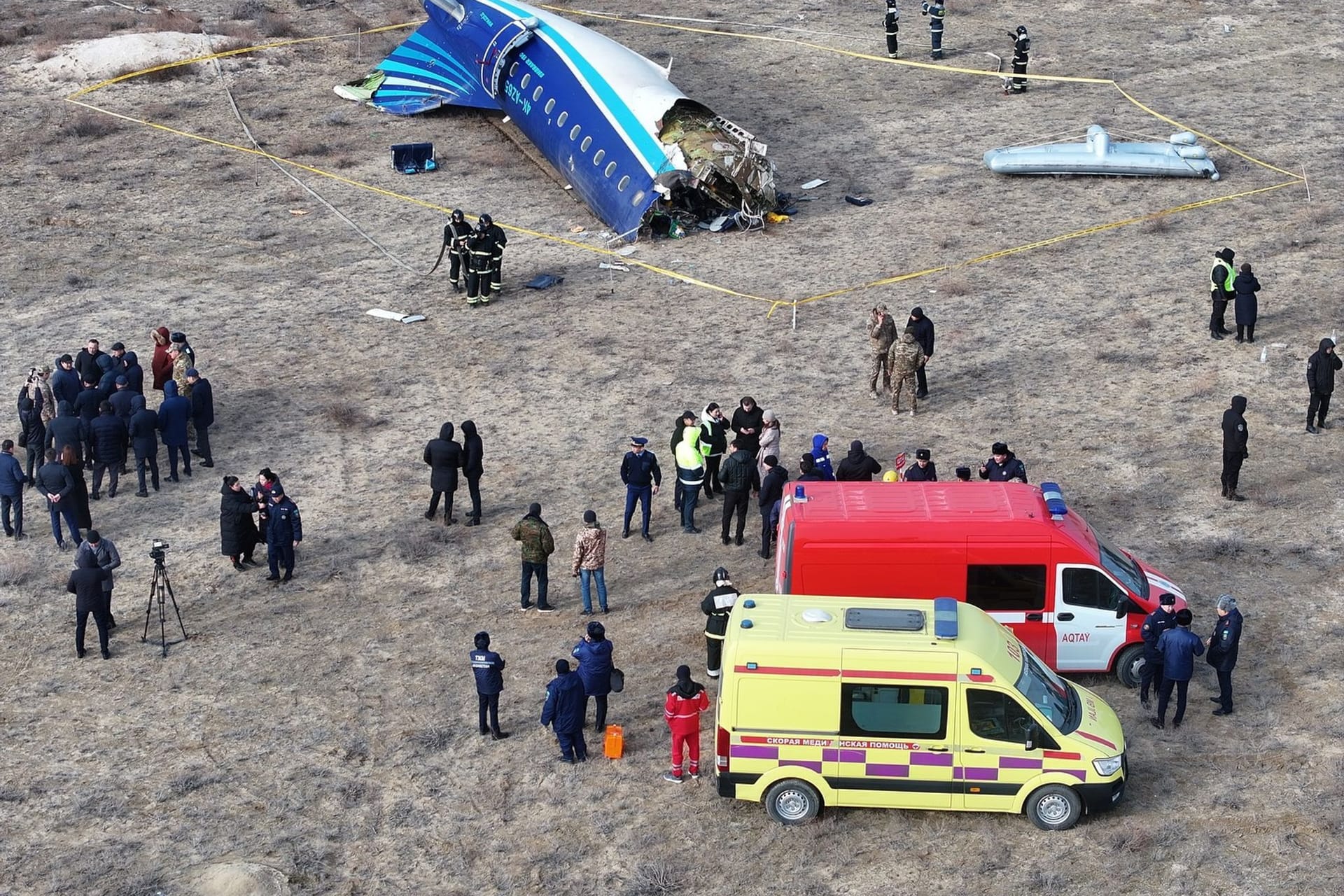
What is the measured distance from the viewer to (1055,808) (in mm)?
16000

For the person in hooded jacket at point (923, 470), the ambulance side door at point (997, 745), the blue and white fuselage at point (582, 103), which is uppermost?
the blue and white fuselage at point (582, 103)

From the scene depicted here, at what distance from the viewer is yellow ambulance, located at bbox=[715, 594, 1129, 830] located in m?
15.6

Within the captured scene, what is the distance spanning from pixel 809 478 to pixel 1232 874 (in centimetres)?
793

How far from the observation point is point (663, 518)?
22.9m

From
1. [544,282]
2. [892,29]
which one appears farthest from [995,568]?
[892,29]

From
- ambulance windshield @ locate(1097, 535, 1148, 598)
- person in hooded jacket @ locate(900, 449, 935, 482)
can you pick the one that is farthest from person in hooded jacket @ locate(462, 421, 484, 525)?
ambulance windshield @ locate(1097, 535, 1148, 598)

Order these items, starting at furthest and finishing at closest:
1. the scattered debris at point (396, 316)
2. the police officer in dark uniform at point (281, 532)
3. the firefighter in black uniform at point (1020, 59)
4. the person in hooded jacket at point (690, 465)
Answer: the firefighter in black uniform at point (1020, 59) < the scattered debris at point (396, 316) < the person in hooded jacket at point (690, 465) < the police officer in dark uniform at point (281, 532)

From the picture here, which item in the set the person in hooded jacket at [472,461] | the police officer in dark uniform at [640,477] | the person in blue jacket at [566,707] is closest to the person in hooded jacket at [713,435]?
the police officer in dark uniform at [640,477]

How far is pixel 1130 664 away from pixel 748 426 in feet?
21.1

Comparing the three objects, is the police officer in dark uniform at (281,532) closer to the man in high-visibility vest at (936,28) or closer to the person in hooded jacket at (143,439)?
the person in hooded jacket at (143,439)

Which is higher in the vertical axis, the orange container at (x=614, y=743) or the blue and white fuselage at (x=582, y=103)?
the blue and white fuselage at (x=582, y=103)

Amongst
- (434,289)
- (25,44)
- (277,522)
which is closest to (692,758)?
(277,522)

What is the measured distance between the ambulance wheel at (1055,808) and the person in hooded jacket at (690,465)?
7.55 meters

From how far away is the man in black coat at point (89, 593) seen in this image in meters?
19.2
